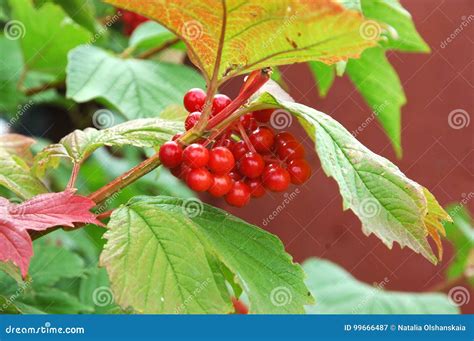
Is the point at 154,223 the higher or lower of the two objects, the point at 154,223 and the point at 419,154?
the lower

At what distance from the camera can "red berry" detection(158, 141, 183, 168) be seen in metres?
0.64

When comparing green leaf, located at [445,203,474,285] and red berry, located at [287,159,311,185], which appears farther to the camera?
green leaf, located at [445,203,474,285]

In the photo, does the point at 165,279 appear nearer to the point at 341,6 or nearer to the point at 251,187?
the point at 251,187

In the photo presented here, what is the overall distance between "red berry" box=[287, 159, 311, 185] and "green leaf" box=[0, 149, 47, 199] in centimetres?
27

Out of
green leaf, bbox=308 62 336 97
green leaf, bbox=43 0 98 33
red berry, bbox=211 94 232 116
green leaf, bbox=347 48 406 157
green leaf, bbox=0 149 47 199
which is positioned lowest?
green leaf, bbox=0 149 47 199

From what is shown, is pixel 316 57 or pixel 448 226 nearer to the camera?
pixel 316 57

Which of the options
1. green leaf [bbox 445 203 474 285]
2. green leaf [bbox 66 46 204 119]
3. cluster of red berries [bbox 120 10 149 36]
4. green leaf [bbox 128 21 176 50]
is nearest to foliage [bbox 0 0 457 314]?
green leaf [bbox 66 46 204 119]

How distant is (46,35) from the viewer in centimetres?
132

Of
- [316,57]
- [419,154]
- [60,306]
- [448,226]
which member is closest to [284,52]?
[316,57]

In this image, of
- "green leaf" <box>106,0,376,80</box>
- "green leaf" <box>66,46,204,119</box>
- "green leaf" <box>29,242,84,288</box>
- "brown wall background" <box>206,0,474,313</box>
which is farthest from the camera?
"brown wall background" <box>206,0,474,313</box>

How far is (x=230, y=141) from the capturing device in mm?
697

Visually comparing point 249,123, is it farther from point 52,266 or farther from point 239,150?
point 52,266

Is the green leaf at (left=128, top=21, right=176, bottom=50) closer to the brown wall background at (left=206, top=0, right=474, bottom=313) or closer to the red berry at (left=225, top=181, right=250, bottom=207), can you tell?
the red berry at (left=225, top=181, right=250, bottom=207)

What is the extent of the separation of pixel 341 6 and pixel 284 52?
0.09m
